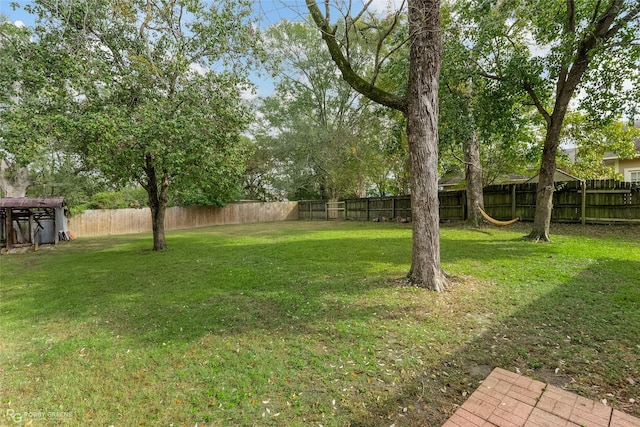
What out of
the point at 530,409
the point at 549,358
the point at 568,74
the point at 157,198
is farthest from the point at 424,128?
the point at 157,198

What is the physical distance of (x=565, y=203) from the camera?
10.1 m

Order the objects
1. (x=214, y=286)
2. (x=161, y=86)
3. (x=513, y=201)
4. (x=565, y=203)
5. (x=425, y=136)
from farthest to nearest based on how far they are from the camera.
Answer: (x=513, y=201)
(x=565, y=203)
(x=161, y=86)
(x=214, y=286)
(x=425, y=136)

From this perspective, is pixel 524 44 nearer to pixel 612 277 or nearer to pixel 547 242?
pixel 547 242

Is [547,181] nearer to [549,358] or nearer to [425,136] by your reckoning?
[425,136]

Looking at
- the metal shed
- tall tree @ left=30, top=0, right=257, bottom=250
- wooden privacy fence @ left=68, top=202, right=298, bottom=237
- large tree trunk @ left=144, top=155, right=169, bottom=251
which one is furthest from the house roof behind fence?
tall tree @ left=30, top=0, right=257, bottom=250

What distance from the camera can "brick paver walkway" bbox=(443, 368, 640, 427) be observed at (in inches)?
72.5

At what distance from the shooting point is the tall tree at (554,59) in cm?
653

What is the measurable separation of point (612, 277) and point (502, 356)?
332 cm

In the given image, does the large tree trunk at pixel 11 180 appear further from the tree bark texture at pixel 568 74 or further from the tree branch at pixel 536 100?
the tree bark texture at pixel 568 74

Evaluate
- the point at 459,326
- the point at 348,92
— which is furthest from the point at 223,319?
the point at 348,92

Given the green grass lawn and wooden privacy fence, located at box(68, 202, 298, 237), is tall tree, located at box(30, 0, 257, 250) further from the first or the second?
wooden privacy fence, located at box(68, 202, 298, 237)

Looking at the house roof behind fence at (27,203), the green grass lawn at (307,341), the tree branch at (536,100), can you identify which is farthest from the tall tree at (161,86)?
the tree branch at (536,100)

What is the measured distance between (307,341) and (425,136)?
122 inches

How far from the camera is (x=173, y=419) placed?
6.29ft
